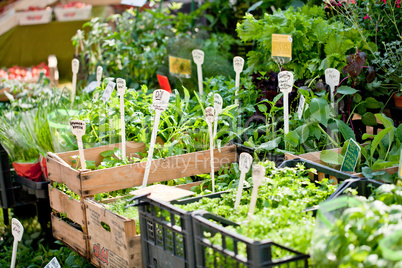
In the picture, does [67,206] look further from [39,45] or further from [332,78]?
[39,45]

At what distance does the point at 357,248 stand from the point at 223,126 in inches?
47.1

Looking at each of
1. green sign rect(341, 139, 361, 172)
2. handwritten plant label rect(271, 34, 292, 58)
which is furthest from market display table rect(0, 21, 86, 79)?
green sign rect(341, 139, 361, 172)

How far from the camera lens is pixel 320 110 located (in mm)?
1782

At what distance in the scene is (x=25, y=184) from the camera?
2.28m

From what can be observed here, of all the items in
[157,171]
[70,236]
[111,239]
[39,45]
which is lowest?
[70,236]

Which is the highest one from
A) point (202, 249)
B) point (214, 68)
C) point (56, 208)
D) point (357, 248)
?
point (214, 68)

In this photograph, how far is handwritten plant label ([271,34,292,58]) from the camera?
211cm

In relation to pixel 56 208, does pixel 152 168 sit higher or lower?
higher

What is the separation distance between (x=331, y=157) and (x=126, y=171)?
83cm

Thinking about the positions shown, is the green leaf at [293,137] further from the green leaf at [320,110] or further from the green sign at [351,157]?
the green sign at [351,157]

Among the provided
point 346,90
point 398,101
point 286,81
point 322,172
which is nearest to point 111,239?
point 322,172

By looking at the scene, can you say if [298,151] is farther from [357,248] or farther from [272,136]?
[357,248]

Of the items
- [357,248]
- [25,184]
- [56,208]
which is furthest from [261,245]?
[25,184]

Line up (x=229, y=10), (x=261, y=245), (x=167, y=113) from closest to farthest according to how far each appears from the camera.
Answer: (x=261, y=245) < (x=167, y=113) < (x=229, y=10)
